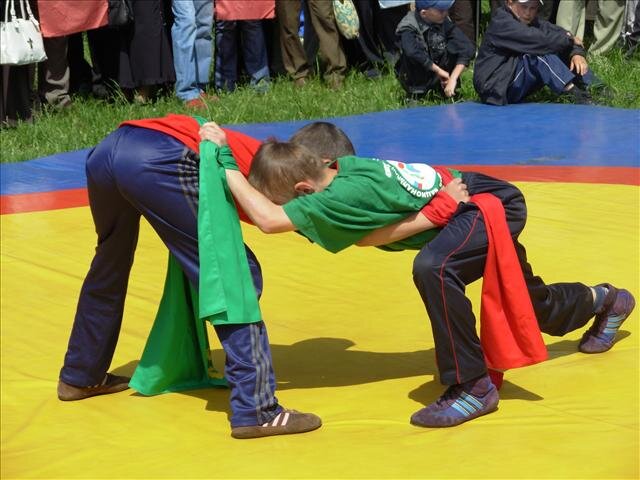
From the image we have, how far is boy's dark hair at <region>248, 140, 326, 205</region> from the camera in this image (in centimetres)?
357

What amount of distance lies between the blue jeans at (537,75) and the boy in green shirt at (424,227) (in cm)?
488

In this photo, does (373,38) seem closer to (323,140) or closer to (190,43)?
(190,43)

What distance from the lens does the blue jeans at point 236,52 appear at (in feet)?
31.6

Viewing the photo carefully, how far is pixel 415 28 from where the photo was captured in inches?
347

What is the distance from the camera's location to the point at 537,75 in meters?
8.54

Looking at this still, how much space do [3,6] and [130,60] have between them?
3.83 ft

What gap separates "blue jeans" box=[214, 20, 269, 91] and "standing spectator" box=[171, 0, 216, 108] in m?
0.34

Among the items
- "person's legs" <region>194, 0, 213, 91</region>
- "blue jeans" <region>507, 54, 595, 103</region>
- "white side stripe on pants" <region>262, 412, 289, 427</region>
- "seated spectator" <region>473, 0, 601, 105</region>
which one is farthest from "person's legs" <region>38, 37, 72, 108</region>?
"white side stripe on pants" <region>262, 412, 289, 427</region>

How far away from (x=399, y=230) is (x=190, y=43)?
5.77 metres

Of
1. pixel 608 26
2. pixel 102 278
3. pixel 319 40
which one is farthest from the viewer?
pixel 608 26

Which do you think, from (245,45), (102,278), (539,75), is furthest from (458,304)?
(245,45)

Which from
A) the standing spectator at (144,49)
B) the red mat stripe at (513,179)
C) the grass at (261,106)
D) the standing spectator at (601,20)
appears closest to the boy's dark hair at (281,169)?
the red mat stripe at (513,179)

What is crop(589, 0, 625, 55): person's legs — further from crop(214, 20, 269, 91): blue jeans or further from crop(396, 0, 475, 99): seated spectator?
crop(214, 20, 269, 91): blue jeans

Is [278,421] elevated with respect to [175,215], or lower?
lower
